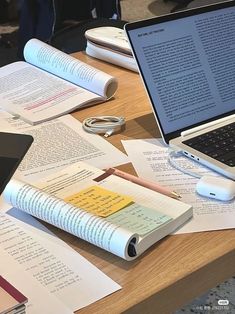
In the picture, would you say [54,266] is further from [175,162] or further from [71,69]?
[71,69]

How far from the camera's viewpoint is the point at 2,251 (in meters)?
0.84

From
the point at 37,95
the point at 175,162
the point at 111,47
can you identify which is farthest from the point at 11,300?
the point at 111,47

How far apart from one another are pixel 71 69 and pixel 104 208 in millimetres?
604

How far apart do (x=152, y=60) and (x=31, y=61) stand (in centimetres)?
50

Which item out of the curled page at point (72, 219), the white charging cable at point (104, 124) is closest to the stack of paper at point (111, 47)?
the white charging cable at point (104, 124)

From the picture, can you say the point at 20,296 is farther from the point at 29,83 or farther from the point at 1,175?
the point at 29,83

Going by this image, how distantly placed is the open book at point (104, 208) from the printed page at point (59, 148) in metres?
0.07

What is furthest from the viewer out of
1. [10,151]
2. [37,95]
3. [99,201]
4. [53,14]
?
[53,14]

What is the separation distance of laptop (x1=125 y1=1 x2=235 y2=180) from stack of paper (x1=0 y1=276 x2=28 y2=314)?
0.45m

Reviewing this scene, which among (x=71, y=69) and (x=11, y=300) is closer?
(x=11, y=300)

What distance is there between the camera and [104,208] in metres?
0.89

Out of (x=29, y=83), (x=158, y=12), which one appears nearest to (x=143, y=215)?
(x=29, y=83)

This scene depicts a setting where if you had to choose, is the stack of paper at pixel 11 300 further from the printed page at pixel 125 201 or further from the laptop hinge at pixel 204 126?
the laptop hinge at pixel 204 126

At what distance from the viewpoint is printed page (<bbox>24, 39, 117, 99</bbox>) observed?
1.36m
